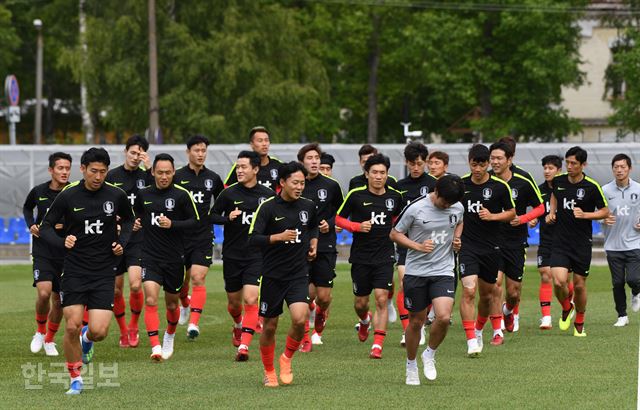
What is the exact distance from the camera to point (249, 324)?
50.2 feet

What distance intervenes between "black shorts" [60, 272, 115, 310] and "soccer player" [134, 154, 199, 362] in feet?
7.69

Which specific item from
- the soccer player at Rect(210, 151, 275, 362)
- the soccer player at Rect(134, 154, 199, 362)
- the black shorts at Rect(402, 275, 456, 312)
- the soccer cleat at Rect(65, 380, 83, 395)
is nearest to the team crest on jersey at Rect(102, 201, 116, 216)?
the soccer cleat at Rect(65, 380, 83, 395)

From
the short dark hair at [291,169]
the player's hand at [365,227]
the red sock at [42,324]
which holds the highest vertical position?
the short dark hair at [291,169]

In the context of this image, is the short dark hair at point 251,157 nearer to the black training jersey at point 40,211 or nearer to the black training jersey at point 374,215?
the black training jersey at point 374,215

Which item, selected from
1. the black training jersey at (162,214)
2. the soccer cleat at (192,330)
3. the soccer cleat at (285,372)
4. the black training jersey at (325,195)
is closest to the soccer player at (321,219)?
the black training jersey at (325,195)

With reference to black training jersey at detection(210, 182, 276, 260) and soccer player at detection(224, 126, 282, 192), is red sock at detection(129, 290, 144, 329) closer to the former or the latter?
soccer player at detection(224, 126, 282, 192)

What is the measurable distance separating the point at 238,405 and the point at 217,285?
1590 centimetres

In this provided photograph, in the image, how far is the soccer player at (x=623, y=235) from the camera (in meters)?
18.9

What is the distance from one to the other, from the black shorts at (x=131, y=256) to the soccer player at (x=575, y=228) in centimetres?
521

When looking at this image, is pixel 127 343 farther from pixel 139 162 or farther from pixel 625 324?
pixel 625 324

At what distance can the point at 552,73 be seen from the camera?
183 ft

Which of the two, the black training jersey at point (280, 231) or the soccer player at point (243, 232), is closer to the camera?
the black training jersey at point (280, 231)

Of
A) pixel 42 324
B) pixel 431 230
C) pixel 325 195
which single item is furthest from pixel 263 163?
pixel 431 230

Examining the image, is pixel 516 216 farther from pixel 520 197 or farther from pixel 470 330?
pixel 470 330
